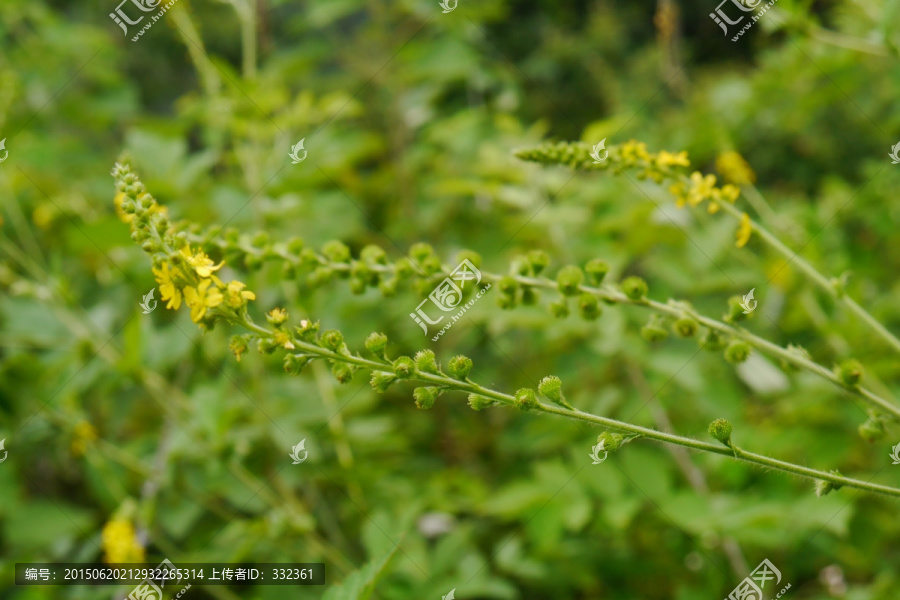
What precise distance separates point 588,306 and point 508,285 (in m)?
0.17

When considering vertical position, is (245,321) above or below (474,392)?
above

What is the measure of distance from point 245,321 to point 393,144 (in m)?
2.94

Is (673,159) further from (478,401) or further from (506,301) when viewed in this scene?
(478,401)

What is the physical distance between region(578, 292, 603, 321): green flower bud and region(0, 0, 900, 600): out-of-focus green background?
667 millimetres

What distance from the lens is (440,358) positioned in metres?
3.21

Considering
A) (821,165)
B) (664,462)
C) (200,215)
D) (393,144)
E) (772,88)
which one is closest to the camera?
(664,462)

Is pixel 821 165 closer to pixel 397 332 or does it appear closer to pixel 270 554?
pixel 397 332

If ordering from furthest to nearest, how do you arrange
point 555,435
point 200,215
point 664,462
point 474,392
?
point 200,215
point 555,435
point 664,462
point 474,392

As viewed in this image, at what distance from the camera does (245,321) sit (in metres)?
1.14

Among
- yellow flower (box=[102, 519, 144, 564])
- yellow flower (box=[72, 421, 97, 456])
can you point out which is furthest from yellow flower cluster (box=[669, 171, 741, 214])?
yellow flower (box=[72, 421, 97, 456])

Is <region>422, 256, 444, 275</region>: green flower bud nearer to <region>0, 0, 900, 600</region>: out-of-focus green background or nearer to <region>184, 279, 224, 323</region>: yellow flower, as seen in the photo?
<region>184, 279, 224, 323</region>: yellow flower

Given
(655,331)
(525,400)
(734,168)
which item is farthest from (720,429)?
(734,168)

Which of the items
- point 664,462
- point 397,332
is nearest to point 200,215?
point 397,332

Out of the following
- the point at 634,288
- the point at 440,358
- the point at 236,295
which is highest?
the point at 236,295
